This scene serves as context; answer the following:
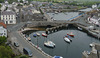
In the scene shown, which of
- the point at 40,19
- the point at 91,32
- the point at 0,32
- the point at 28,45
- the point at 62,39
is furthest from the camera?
the point at 40,19

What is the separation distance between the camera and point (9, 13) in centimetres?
3400

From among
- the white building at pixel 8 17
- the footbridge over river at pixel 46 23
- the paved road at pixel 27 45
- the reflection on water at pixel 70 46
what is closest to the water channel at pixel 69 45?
the reflection on water at pixel 70 46

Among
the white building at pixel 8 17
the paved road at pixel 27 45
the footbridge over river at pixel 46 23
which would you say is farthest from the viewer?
the footbridge over river at pixel 46 23

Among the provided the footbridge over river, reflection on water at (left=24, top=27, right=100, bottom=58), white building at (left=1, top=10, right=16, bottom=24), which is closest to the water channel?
reflection on water at (left=24, top=27, right=100, bottom=58)

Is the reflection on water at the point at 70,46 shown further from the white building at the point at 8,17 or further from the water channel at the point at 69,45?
the white building at the point at 8,17

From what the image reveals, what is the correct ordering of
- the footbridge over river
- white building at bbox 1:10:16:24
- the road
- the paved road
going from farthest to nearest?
the footbridge over river, white building at bbox 1:10:16:24, the road, the paved road

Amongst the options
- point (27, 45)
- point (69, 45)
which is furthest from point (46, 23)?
point (27, 45)

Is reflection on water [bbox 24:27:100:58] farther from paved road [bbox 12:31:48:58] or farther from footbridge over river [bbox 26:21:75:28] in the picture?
footbridge over river [bbox 26:21:75:28]

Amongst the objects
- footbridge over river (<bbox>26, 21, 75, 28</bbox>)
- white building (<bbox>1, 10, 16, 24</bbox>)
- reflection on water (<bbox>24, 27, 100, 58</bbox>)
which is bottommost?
reflection on water (<bbox>24, 27, 100, 58</bbox>)

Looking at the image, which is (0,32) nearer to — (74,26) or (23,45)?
(23,45)

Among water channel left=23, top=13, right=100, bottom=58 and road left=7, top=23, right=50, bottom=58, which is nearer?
road left=7, top=23, right=50, bottom=58

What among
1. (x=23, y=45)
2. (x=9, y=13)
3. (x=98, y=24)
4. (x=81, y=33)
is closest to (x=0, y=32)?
(x=23, y=45)

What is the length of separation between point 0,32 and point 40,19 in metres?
17.1

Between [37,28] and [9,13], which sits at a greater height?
[9,13]
